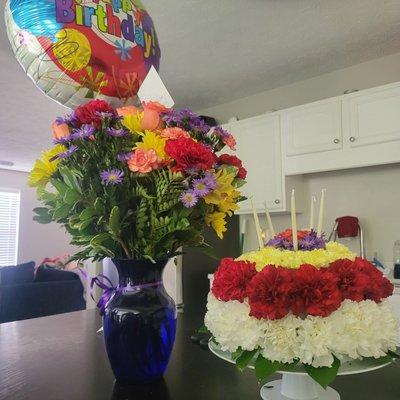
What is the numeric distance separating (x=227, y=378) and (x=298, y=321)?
282 millimetres

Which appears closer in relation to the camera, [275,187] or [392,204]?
[392,204]

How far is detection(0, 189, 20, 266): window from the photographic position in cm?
684

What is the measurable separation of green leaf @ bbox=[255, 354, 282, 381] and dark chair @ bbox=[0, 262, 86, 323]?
3548 mm

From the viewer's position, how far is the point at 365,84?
9.04 feet

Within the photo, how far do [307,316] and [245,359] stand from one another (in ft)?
0.33

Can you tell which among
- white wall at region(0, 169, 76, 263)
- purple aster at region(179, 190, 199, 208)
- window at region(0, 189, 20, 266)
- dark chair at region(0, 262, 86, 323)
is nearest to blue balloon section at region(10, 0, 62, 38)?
purple aster at region(179, 190, 199, 208)

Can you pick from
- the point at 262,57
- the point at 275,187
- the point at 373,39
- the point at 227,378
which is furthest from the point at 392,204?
the point at 227,378

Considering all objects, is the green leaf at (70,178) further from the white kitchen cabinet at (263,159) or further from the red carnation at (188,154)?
the white kitchen cabinet at (263,159)

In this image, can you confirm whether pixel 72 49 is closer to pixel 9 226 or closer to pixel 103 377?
pixel 103 377

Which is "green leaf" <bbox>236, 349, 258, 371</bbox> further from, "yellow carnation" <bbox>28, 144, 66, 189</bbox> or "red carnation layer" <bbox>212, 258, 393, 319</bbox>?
"yellow carnation" <bbox>28, 144, 66, 189</bbox>

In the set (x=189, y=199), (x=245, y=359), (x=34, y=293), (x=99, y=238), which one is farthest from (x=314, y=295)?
(x=34, y=293)

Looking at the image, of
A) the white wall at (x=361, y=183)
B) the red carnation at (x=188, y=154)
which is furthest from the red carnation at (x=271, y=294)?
the white wall at (x=361, y=183)

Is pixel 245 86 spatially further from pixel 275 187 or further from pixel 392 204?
pixel 392 204

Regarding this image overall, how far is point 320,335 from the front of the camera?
490 millimetres
